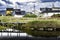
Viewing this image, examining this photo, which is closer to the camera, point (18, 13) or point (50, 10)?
point (50, 10)

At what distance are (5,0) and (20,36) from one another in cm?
1182

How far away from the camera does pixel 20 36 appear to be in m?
10.2

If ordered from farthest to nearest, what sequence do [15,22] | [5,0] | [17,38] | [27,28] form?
[5,0]
[15,22]
[27,28]
[17,38]

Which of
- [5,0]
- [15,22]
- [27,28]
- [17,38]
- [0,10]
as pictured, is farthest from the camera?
[5,0]

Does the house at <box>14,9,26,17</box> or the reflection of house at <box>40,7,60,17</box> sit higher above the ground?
the reflection of house at <box>40,7,60,17</box>

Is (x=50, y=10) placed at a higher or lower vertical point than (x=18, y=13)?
higher

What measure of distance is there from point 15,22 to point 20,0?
8.45 m

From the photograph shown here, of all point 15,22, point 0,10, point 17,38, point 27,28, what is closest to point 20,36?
point 17,38

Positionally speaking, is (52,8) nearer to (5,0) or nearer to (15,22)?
(5,0)

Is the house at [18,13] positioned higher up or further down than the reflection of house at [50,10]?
further down

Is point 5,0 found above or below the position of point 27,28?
above

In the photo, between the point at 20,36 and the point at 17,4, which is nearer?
the point at 20,36

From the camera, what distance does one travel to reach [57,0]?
71.6 feet

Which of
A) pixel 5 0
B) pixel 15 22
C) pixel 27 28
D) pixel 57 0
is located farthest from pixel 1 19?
pixel 57 0
